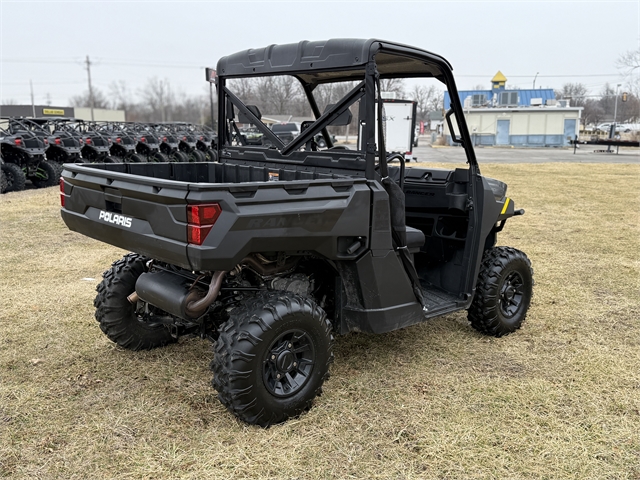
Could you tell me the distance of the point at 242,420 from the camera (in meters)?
3.00

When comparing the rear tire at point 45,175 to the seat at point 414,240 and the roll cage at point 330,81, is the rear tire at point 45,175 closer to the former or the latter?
the roll cage at point 330,81

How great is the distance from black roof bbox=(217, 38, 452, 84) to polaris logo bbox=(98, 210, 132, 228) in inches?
52.5

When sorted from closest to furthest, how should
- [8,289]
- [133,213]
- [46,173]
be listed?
[133,213]
[8,289]
[46,173]

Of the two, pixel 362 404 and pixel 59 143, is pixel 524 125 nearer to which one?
pixel 59 143

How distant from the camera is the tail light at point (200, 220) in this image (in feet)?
8.59

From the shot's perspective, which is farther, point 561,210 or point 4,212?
point 561,210

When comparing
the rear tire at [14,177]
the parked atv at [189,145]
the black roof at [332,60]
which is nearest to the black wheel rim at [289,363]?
the black roof at [332,60]

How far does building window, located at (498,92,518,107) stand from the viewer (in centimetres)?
4531

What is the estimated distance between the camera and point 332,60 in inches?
127

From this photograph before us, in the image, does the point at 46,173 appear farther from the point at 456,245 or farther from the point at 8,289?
the point at 456,245

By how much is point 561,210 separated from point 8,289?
905 cm

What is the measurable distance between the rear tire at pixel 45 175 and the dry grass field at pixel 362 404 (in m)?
8.29

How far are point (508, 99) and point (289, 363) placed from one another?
4688 cm

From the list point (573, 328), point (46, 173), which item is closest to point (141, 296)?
point (573, 328)
